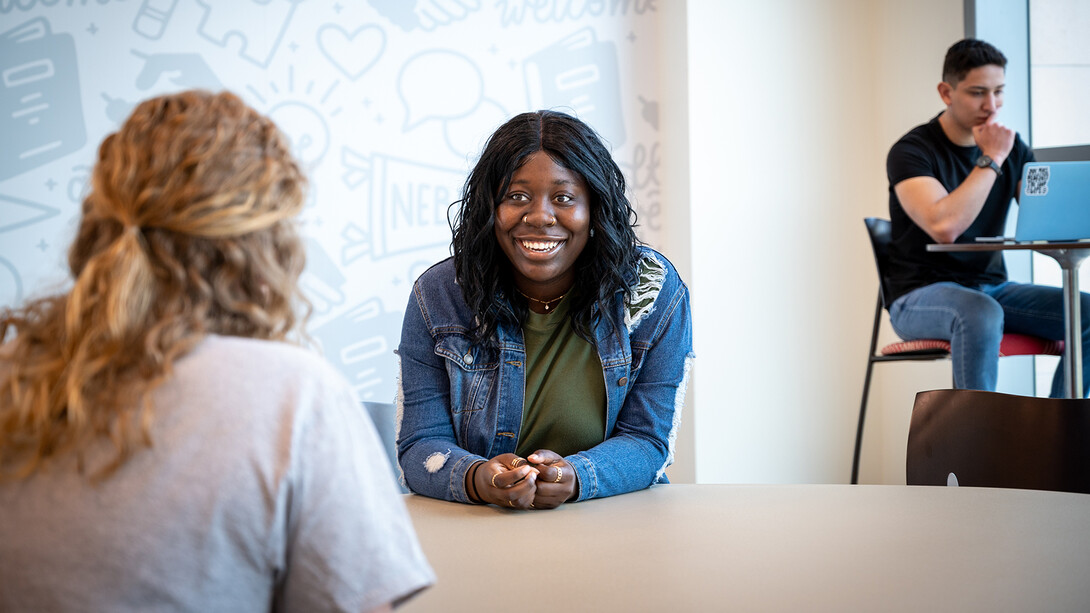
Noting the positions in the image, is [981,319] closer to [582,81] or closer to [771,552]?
[582,81]

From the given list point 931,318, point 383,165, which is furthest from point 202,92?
point 383,165

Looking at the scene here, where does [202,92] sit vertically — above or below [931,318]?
above

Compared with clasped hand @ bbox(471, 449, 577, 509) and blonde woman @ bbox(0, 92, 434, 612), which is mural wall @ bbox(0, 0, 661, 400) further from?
blonde woman @ bbox(0, 92, 434, 612)

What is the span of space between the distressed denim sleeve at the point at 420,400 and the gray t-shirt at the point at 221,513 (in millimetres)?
783

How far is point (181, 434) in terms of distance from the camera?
26.4 inches

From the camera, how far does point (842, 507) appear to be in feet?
3.94

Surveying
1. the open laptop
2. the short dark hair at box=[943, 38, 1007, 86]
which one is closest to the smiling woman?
the open laptop

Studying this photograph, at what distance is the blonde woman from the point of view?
26.1 inches

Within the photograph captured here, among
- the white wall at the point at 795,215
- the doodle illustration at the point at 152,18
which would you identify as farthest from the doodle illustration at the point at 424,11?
the white wall at the point at 795,215

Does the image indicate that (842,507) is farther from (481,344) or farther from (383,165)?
(383,165)

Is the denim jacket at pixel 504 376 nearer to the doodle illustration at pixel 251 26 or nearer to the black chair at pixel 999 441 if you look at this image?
the black chair at pixel 999 441

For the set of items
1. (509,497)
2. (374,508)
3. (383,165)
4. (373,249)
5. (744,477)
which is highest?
(383,165)

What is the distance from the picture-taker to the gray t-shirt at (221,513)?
0.66 meters

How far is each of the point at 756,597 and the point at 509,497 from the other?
0.50 meters
